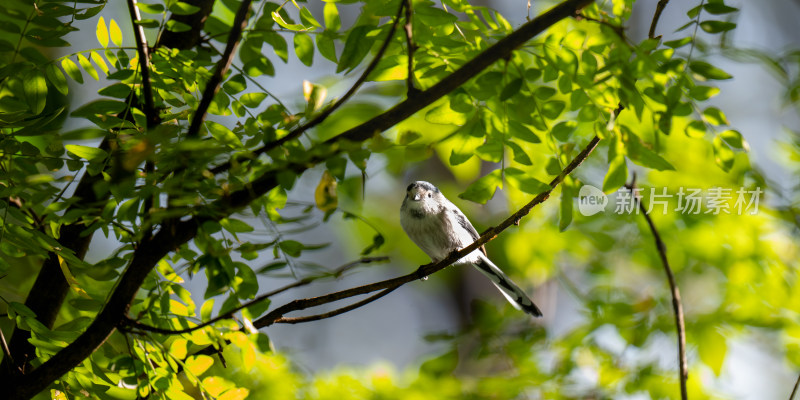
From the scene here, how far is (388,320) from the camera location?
49.2 feet

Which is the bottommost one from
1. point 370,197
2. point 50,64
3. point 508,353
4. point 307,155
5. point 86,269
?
point 370,197

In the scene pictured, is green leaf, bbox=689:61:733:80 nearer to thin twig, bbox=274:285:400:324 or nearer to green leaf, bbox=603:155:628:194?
green leaf, bbox=603:155:628:194

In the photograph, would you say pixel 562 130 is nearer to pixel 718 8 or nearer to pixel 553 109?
pixel 553 109

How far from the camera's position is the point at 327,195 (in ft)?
5.84

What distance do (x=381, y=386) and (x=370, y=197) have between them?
4.75 m

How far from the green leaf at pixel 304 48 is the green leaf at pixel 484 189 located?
2.39 feet

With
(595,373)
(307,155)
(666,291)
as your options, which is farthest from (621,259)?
(307,155)

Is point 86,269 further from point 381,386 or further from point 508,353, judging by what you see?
point 508,353

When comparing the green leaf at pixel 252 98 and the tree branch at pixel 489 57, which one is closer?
the tree branch at pixel 489 57

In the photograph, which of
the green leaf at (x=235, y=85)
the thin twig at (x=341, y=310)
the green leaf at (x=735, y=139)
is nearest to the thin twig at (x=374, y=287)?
the thin twig at (x=341, y=310)

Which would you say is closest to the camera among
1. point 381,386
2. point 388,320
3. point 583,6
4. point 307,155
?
point 307,155

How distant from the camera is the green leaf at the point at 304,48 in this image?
228 centimetres

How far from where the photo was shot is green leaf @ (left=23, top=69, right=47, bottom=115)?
7.17 feet

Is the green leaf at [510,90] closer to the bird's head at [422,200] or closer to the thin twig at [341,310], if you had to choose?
the thin twig at [341,310]
